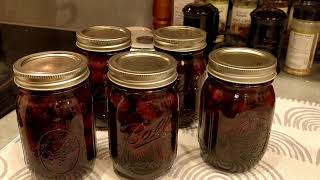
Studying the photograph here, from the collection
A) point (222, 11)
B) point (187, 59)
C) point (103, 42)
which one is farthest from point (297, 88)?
point (103, 42)

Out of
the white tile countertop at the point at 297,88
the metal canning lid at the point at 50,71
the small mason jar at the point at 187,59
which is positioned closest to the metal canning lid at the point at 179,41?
the small mason jar at the point at 187,59

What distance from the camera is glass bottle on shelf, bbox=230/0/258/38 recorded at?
84 centimetres

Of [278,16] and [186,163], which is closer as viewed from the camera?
[186,163]

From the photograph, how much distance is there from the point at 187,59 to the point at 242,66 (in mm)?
120

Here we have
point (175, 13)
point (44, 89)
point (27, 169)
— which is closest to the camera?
point (44, 89)

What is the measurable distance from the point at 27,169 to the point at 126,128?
0.17 metres

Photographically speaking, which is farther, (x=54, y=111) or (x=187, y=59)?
(x=187, y=59)

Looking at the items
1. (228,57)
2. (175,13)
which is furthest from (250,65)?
(175,13)

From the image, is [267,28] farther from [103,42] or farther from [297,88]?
[103,42]

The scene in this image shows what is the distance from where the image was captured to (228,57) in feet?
1.75

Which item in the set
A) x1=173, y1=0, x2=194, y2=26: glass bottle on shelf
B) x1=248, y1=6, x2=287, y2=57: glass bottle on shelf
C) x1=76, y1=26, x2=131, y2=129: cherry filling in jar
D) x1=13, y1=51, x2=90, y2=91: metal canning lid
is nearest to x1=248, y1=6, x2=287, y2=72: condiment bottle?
x1=248, y1=6, x2=287, y2=57: glass bottle on shelf

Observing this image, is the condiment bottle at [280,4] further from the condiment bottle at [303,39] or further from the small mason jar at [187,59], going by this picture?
the small mason jar at [187,59]

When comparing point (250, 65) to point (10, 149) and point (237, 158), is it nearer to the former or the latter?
point (237, 158)

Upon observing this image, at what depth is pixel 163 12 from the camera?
0.93 metres
